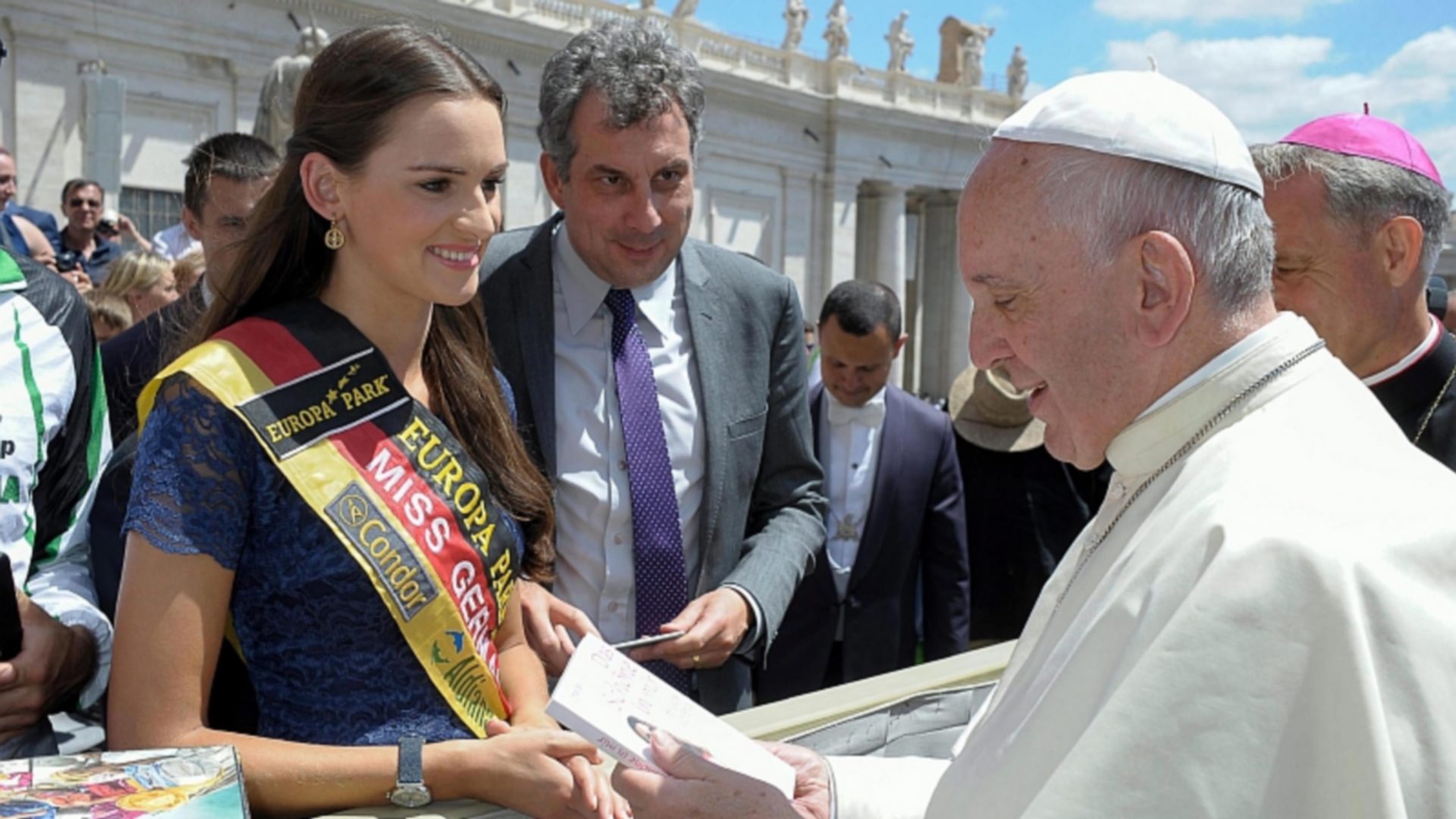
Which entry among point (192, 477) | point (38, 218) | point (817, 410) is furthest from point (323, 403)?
point (38, 218)

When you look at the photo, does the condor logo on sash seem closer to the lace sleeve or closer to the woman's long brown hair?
the lace sleeve

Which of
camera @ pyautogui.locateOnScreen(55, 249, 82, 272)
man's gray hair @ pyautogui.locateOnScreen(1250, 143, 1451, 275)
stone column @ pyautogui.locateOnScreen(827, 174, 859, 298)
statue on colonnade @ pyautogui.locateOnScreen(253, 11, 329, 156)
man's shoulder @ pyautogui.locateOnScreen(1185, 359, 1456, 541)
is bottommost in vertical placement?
man's shoulder @ pyautogui.locateOnScreen(1185, 359, 1456, 541)

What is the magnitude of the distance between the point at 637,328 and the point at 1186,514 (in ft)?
5.79

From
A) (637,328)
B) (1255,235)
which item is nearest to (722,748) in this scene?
(1255,235)

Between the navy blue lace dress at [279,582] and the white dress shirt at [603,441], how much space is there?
84cm

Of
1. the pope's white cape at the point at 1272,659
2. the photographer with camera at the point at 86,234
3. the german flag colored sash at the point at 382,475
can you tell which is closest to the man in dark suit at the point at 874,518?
the german flag colored sash at the point at 382,475

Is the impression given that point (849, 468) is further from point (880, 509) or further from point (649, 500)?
point (649, 500)

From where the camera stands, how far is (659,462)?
114 inches

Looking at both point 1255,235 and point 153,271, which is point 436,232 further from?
point 153,271

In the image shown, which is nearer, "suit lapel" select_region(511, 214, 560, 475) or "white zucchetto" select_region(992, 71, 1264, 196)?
"white zucchetto" select_region(992, 71, 1264, 196)

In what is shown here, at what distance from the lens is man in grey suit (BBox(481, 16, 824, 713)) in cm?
283

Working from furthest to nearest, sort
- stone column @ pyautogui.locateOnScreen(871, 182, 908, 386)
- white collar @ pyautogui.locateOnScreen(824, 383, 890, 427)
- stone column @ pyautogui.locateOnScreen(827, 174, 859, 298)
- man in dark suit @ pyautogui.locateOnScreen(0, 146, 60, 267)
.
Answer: stone column @ pyautogui.locateOnScreen(871, 182, 908, 386), stone column @ pyautogui.locateOnScreen(827, 174, 859, 298), man in dark suit @ pyautogui.locateOnScreen(0, 146, 60, 267), white collar @ pyautogui.locateOnScreen(824, 383, 890, 427)

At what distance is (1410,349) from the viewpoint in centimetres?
297

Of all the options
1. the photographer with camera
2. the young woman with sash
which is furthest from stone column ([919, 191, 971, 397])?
the young woman with sash
